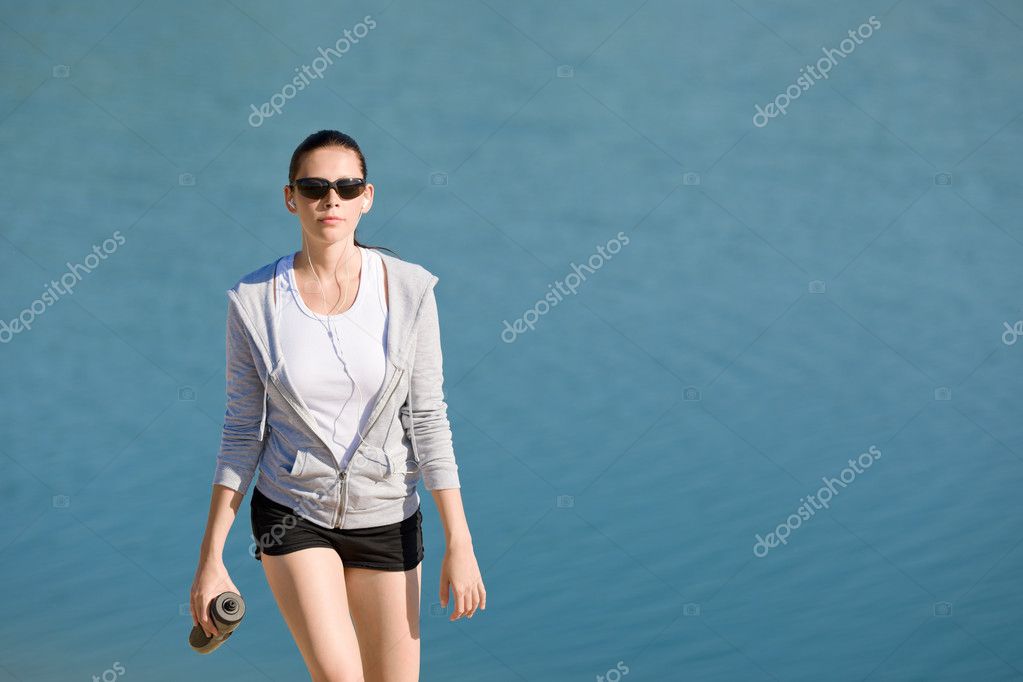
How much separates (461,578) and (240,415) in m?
0.48

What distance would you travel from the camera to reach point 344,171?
7.59 feet

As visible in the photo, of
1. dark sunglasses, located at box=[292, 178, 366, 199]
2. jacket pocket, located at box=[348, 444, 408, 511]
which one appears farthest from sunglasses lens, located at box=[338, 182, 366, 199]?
jacket pocket, located at box=[348, 444, 408, 511]

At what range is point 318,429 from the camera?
2.26 metres

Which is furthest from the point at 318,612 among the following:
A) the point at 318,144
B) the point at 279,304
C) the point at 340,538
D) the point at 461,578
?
the point at 318,144

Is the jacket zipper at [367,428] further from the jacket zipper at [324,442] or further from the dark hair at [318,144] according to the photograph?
the dark hair at [318,144]

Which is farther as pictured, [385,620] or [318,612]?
[385,620]

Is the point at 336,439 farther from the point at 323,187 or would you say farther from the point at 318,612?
the point at 323,187

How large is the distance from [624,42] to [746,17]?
95 centimetres

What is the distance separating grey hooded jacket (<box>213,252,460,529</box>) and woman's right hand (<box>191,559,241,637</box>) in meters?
0.15

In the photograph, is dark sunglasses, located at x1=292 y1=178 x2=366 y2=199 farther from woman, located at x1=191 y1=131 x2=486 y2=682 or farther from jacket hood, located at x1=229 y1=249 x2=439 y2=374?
jacket hood, located at x1=229 y1=249 x2=439 y2=374

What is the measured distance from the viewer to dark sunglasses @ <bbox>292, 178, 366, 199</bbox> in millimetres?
2289

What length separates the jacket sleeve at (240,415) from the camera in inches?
90.1

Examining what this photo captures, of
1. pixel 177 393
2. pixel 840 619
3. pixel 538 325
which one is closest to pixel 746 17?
pixel 538 325

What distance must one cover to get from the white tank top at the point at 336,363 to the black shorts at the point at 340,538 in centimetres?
13
